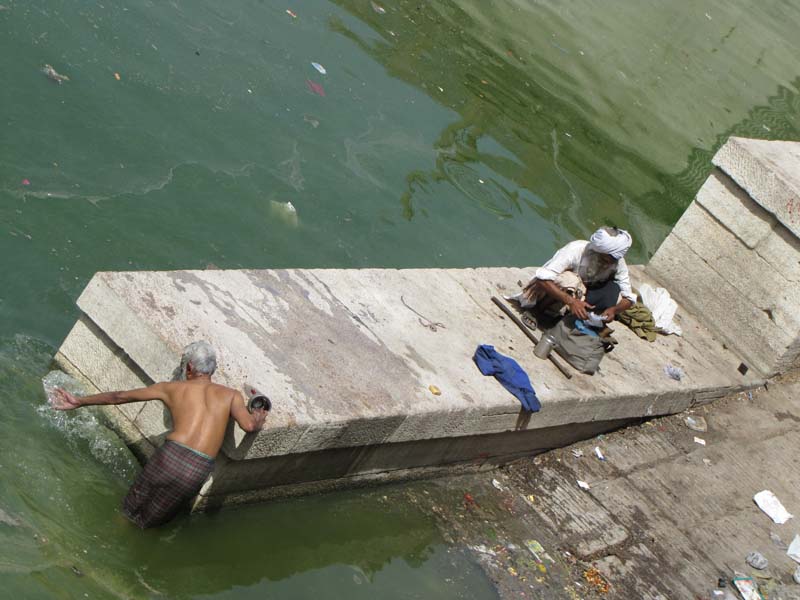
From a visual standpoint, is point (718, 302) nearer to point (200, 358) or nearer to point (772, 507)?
point (772, 507)

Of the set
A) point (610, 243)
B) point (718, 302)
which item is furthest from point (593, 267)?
point (718, 302)

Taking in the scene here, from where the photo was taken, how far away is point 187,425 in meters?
5.82

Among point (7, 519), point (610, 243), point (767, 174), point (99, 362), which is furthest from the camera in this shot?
point (767, 174)

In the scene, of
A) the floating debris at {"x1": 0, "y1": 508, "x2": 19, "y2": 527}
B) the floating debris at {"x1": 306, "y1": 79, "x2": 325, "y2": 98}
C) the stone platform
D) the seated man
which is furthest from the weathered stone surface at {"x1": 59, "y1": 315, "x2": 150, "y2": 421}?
the floating debris at {"x1": 306, "y1": 79, "x2": 325, "y2": 98}

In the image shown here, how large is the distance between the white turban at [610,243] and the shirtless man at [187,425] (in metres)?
3.43

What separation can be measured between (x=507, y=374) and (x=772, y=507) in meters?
2.71

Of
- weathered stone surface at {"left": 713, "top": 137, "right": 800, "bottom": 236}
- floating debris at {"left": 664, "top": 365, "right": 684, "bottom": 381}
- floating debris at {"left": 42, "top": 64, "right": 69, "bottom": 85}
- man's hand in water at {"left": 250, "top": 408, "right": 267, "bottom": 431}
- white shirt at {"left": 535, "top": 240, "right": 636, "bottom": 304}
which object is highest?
weathered stone surface at {"left": 713, "top": 137, "right": 800, "bottom": 236}

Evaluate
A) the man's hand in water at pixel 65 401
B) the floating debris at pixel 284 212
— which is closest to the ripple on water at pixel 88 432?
the man's hand in water at pixel 65 401

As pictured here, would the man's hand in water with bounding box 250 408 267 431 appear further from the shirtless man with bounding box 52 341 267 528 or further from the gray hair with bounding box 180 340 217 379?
the gray hair with bounding box 180 340 217 379

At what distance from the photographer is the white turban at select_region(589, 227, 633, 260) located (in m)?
8.25

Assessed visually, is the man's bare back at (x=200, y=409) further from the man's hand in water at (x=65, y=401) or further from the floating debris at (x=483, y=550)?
the floating debris at (x=483, y=550)

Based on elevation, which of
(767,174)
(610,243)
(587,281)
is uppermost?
(767,174)

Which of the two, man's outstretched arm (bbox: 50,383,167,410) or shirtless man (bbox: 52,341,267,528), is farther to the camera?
man's outstretched arm (bbox: 50,383,167,410)

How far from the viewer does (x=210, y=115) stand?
435 inches
